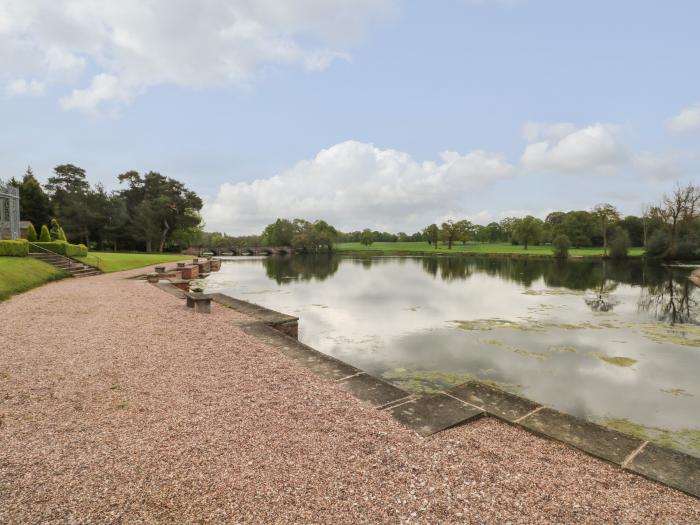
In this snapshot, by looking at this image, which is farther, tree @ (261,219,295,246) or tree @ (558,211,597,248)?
tree @ (261,219,295,246)

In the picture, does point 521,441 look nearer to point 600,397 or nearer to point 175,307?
point 600,397

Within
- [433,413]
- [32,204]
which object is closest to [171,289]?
[433,413]

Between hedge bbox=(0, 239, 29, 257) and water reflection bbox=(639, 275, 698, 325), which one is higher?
hedge bbox=(0, 239, 29, 257)

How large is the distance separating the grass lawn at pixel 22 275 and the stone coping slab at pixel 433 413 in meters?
14.9

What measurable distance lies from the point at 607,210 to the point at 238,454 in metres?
68.0

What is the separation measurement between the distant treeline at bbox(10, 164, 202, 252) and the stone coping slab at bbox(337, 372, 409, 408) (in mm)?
56878

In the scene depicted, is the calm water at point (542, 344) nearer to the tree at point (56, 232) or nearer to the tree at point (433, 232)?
the tree at point (56, 232)

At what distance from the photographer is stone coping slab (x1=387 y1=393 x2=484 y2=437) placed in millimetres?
4049

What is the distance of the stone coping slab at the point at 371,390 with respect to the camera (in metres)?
4.81

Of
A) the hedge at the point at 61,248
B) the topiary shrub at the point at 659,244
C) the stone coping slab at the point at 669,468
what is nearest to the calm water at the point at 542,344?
the stone coping slab at the point at 669,468

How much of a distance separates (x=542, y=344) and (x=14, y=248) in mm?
25778

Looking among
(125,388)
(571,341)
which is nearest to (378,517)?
(125,388)

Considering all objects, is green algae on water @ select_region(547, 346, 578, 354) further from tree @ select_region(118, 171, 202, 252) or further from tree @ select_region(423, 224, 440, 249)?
tree @ select_region(423, 224, 440, 249)

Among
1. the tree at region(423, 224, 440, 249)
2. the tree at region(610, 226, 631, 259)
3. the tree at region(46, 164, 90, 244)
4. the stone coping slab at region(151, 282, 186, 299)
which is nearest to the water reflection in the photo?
the stone coping slab at region(151, 282, 186, 299)
